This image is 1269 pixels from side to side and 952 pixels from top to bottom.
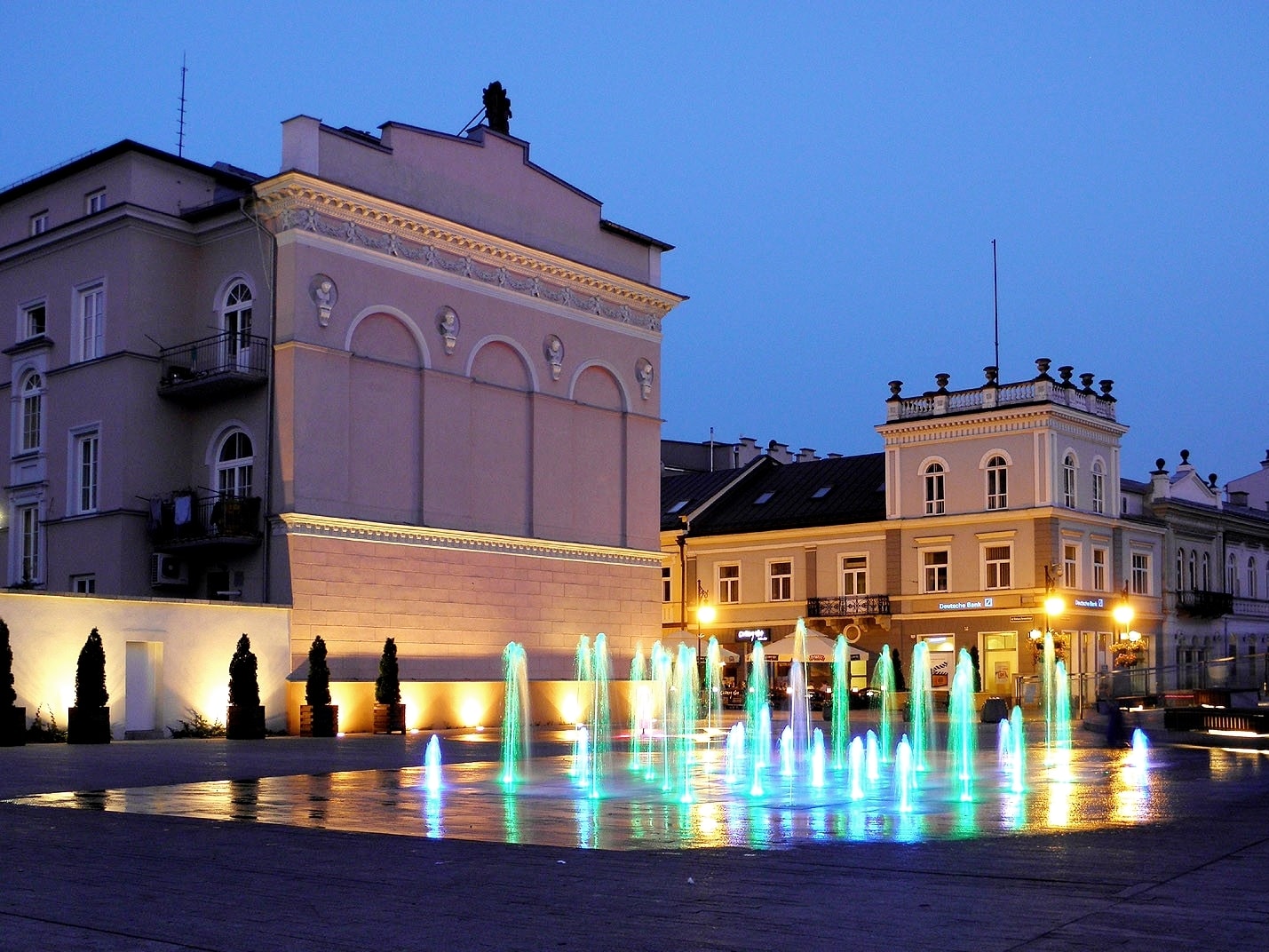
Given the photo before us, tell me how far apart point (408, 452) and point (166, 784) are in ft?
65.4

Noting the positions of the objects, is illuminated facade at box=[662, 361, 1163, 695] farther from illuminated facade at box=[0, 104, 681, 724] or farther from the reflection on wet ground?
the reflection on wet ground

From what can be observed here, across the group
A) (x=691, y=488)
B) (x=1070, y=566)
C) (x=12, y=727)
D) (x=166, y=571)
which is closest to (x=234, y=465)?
(x=166, y=571)

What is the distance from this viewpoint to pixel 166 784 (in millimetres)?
18500

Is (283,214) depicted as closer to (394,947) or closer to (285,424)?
(285,424)

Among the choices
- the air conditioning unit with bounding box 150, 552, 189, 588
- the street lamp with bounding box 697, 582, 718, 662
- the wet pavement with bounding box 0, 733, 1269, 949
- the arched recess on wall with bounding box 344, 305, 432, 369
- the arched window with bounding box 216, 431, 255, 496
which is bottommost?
the wet pavement with bounding box 0, 733, 1269, 949

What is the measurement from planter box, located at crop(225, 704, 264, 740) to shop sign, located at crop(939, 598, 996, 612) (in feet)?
113

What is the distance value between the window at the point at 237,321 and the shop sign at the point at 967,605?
108ft

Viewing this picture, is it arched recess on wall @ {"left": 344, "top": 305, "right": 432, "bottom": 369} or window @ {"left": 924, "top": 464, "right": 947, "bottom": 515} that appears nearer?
arched recess on wall @ {"left": 344, "top": 305, "right": 432, "bottom": 369}

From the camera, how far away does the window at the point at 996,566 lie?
58.7 meters

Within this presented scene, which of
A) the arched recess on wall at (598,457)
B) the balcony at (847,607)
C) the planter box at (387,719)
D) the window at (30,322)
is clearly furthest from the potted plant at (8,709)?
the balcony at (847,607)

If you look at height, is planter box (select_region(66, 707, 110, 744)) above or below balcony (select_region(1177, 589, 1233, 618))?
below

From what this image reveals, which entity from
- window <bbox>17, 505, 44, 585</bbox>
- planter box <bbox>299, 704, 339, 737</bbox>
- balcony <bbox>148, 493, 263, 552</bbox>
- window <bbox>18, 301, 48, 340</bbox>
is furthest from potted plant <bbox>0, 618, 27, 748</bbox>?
window <bbox>18, 301, 48, 340</bbox>

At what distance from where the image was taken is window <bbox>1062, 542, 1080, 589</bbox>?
191 ft

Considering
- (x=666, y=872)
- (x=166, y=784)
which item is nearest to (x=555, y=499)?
(x=166, y=784)
